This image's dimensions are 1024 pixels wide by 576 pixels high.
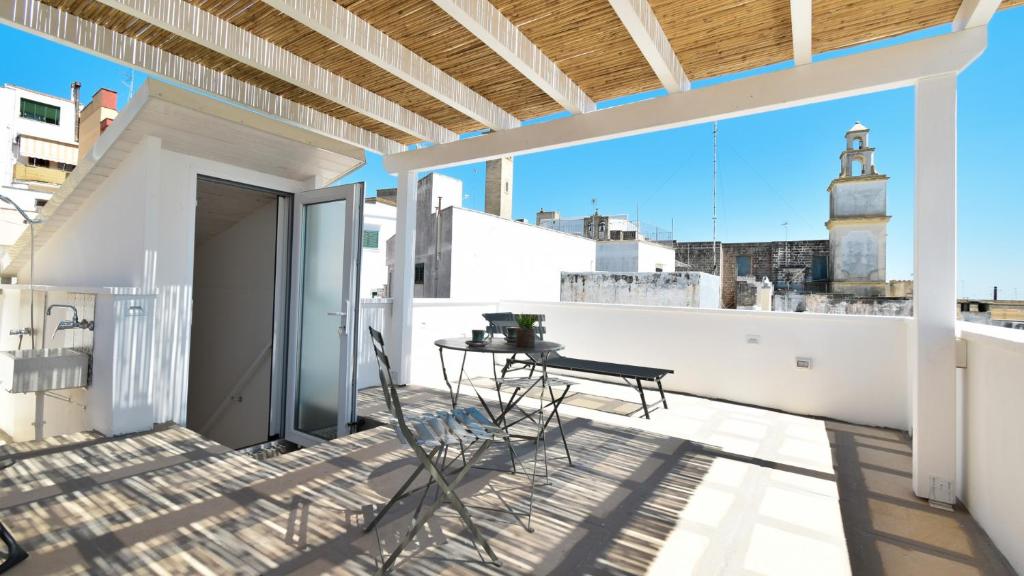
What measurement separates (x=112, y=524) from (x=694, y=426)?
163 inches

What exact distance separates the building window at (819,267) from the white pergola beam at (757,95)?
837 inches

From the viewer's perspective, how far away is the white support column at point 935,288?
9.59ft

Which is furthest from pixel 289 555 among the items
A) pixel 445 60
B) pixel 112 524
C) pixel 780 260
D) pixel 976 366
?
pixel 780 260

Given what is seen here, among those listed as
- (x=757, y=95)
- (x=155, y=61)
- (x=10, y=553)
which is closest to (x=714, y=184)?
(x=757, y=95)

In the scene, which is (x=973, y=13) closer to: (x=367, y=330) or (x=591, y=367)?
(x=591, y=367)

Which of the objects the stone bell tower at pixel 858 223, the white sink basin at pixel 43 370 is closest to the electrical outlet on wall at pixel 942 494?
the white sink basin at pixel 43 370

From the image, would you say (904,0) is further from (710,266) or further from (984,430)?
(710,266)

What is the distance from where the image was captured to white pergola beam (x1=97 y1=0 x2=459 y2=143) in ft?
9.76

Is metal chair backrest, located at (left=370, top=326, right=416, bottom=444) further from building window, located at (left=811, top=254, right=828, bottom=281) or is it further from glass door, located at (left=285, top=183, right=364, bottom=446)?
building window, located at (left=811, top=254, right=828, bottom=281)

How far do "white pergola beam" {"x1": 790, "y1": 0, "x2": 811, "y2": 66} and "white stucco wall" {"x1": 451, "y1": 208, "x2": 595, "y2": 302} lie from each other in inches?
326

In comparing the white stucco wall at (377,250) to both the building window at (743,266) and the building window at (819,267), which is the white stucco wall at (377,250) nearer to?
the building window at (743,266)

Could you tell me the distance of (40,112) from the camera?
27.1m

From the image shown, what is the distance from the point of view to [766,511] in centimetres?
274

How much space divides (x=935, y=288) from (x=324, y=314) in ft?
14.7
